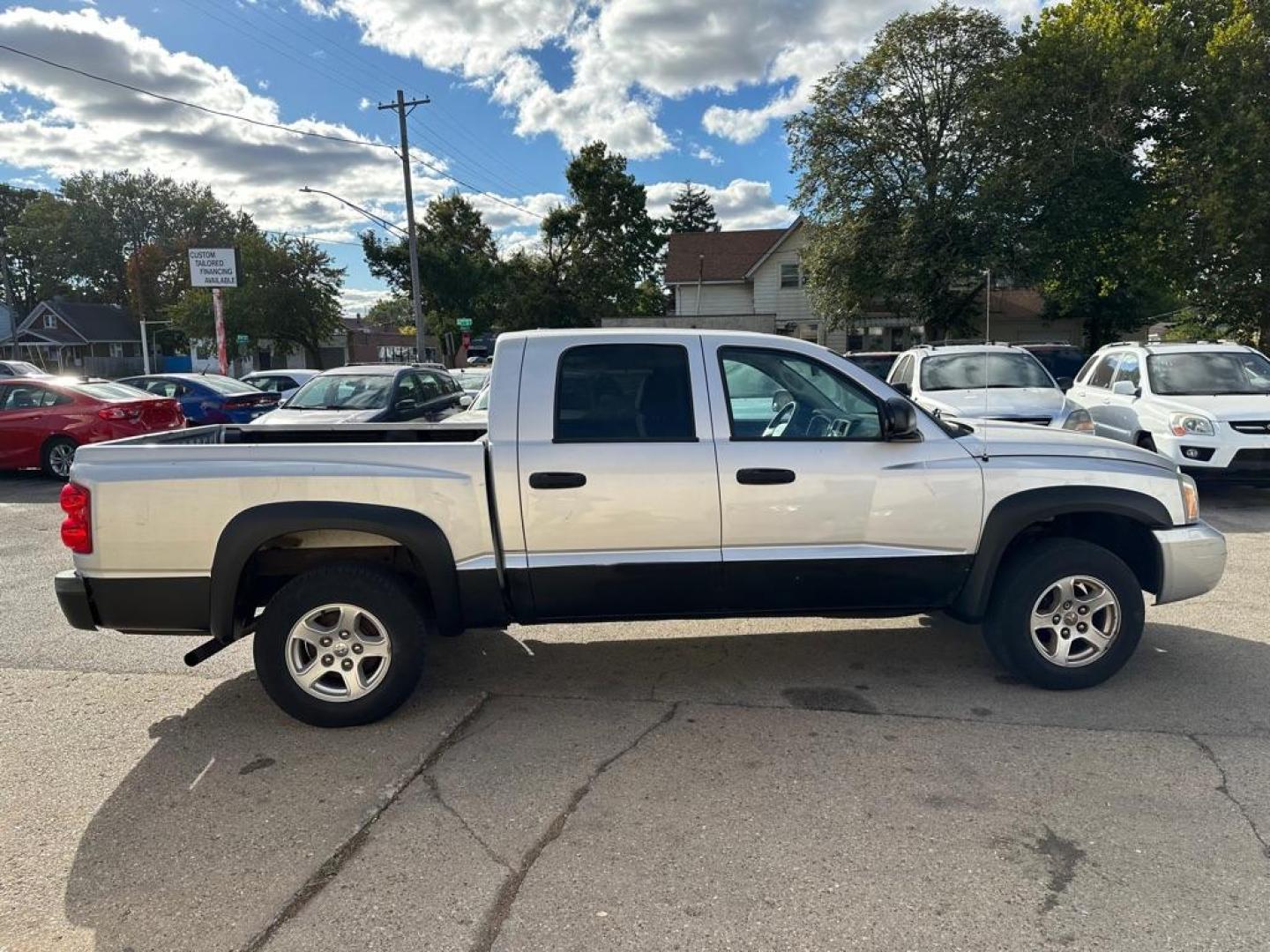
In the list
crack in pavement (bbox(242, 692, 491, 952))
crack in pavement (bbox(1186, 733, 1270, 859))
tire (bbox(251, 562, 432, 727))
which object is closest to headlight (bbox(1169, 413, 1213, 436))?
crack in pavement (bbox(1186, 733, 1270, 859))

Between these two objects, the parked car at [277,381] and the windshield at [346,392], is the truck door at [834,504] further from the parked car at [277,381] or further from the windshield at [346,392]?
the parked car at [277,381]

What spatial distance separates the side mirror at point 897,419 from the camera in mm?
3861

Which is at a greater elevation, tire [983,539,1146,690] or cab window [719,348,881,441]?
cab window [719,348,881,441]

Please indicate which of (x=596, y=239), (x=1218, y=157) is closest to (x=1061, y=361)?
(x=1218, y=157)

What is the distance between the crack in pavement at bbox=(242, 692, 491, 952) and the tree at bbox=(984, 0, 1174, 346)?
934 inches

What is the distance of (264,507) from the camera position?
3.71 metres

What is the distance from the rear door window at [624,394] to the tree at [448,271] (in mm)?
41457

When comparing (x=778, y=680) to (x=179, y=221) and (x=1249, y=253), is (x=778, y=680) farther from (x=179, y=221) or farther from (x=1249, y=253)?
(x=179, y=221)

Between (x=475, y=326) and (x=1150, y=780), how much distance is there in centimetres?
4798

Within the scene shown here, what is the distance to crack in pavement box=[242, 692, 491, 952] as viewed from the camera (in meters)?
2.59

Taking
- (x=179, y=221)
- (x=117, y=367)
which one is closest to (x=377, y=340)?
(x=179, y=221)

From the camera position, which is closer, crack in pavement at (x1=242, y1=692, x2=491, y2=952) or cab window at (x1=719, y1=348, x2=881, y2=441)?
crack in pavement at (x1=242, y1=692, x2=491, y2=952)

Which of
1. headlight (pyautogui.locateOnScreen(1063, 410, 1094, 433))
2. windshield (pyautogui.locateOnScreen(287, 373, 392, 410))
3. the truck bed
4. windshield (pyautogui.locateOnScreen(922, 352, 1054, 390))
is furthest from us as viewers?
windshield (pyautogui.locateOnScreen(287, 373, 392, 410))

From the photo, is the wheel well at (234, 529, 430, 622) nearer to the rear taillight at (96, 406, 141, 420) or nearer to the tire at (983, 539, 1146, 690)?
the tire at (983, 539, 1146, 690)
